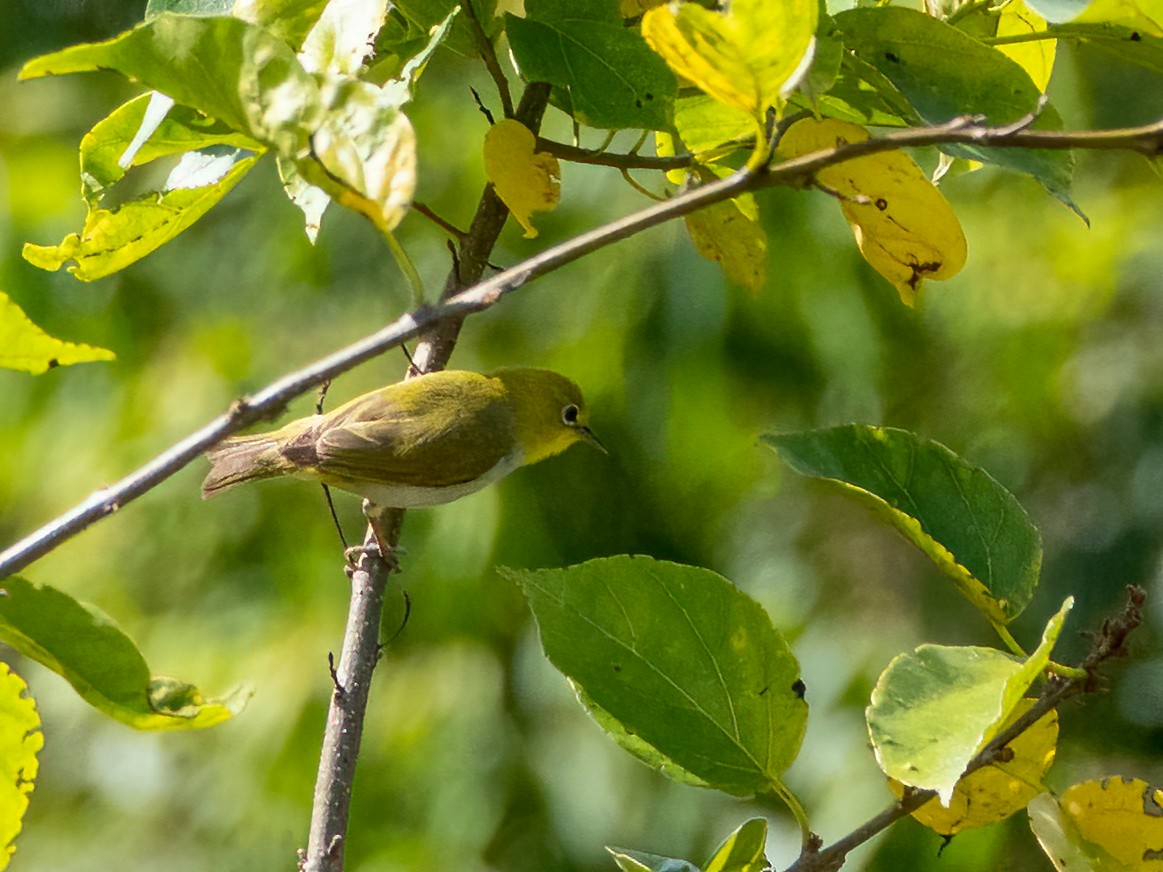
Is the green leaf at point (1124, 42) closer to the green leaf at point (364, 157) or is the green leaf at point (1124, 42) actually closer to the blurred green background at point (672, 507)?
the green leaf at point (364, 157)

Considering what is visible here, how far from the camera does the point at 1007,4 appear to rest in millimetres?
586

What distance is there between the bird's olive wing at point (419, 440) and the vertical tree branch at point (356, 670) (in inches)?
22.0

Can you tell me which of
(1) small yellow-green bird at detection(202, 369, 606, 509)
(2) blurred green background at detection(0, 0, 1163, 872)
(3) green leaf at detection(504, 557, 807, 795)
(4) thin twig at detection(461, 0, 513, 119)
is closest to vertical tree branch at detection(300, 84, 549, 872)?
(4) thin twig at detection(461, 0, 513, 119)

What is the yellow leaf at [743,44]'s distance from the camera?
355 millimetres

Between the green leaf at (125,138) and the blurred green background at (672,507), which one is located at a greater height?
the green leaf at (125,138)

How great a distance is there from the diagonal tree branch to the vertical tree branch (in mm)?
212

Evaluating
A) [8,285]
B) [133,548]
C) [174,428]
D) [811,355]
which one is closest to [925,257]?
[811,355]

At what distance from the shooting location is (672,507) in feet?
6.42

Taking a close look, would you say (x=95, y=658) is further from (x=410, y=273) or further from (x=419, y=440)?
(x=419, y=440)

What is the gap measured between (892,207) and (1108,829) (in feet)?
0.85

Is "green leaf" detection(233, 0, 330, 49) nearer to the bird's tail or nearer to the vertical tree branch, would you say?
the vertical tree branch

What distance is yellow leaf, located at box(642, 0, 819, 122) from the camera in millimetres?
355

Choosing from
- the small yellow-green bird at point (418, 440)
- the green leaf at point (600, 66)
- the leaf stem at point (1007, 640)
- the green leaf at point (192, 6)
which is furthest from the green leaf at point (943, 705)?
the small yellow-green bird at point (418, 440)

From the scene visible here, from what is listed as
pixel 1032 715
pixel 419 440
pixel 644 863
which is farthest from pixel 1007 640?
pixel 419 440
